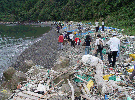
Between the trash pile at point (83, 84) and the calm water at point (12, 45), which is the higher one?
the calm water at point (12, 45)

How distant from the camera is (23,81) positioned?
371 inches

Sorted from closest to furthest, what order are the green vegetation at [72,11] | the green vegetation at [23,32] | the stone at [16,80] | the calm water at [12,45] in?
the stone at [16,80]
the calm water at [12,45]
the green vegetation at [72,11]
the green vegetation at [23,32]

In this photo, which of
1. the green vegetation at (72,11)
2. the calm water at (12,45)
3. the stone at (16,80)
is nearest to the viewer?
the stone at (16,80)

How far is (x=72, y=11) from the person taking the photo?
2322 inches

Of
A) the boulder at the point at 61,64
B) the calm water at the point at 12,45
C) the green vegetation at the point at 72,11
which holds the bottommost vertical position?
the boulder at the point at 61,64

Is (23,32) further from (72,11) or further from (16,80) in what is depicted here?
(16,80)

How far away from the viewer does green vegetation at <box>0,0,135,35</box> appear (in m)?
33.4

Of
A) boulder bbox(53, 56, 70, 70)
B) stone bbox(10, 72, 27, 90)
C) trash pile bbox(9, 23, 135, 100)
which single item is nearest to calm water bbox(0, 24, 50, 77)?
stone bbox(10, 72, 27, 90)

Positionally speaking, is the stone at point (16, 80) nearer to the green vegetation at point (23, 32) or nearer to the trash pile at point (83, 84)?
the trash pile at point (83, 84)

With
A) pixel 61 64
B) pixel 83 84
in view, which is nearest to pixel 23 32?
pixel 61 64

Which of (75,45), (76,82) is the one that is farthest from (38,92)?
(75,45)

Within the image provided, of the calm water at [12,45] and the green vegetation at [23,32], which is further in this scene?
the green vegetation at [23,32]

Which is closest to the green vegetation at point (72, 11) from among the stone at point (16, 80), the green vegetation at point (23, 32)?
the green vegetation at point (23, 32)

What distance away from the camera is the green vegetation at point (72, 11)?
3344 centimetres
